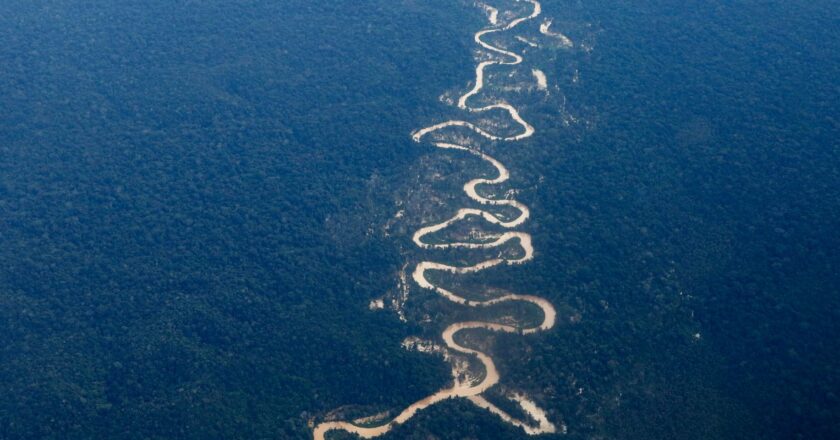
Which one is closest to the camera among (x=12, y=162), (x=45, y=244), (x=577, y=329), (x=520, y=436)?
(x=520, y=436)

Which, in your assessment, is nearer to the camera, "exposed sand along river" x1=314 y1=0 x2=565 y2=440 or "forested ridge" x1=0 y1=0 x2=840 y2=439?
"exposed sand along river" x1=314 y1=0 x2=565 y2=440

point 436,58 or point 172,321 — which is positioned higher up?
point 436,58

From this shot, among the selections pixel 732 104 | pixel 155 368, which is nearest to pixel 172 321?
pixel 155 368

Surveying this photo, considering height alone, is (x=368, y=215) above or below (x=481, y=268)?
above

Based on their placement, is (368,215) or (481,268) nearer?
(481,268)

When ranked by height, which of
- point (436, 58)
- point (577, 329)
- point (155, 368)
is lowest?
point (155, 368)

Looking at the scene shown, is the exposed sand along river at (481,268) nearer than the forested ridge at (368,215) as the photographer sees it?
Yes

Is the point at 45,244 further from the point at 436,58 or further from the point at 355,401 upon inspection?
the point at 436,58

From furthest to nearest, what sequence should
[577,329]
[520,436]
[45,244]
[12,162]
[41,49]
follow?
[41,49], [12,162], [45,244], [577,329], [520,436]
